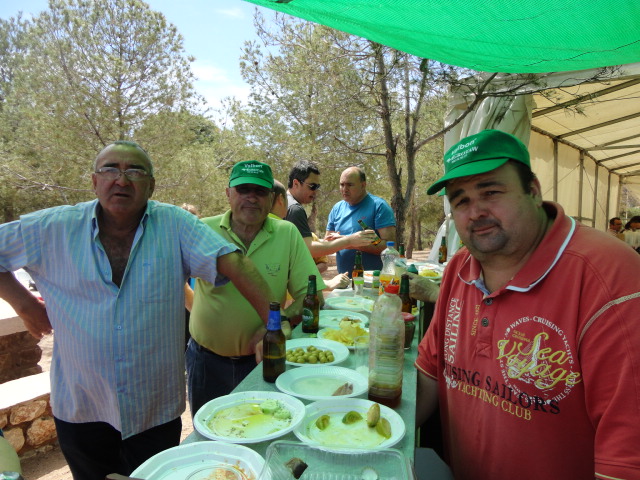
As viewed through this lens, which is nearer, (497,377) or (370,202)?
(497,377)

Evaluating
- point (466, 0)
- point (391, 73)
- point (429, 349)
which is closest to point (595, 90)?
point (391, 73)

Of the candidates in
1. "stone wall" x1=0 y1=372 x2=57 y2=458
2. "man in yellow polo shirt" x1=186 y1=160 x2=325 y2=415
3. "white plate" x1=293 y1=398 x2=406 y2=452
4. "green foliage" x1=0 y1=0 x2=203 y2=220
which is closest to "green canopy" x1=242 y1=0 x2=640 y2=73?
"man in yellow polo shirt" x1=186 y1=160 x2=325 y2=415

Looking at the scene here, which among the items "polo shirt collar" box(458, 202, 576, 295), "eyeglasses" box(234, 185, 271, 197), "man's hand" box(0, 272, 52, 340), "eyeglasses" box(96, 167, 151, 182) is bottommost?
"man's hand" box(0, 272, 52, 340)

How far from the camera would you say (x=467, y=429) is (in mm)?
1715

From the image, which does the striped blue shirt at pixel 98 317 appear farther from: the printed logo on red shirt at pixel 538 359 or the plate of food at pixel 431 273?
the plate of food at pixel 431 273

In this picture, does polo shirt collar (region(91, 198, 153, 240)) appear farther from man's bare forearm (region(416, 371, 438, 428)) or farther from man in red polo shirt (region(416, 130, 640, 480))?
man's bare forearm (region(416, 371, 438, 428))

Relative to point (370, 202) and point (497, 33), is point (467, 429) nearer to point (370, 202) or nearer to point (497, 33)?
point (497, 33)

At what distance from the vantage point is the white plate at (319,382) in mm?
1796

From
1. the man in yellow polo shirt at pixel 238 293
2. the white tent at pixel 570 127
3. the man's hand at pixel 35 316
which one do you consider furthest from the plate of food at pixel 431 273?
the man's hand at pixel 35 316

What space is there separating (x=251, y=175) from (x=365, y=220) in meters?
2.68

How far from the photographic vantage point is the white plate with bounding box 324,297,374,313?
3.26 m

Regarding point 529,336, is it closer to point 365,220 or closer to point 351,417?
point 351,417

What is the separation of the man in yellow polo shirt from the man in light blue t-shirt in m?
2.08

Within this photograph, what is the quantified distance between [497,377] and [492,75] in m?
5.30
